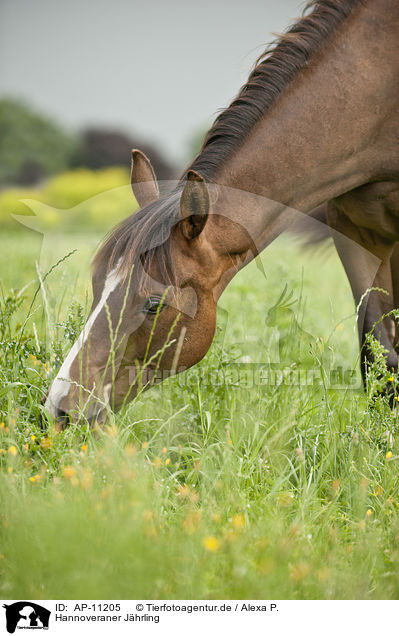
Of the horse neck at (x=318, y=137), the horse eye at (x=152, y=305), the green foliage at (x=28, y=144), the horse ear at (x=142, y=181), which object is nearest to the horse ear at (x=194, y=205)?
the horse neck at (x=318, y=137)

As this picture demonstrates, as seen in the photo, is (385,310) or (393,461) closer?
(393,461)

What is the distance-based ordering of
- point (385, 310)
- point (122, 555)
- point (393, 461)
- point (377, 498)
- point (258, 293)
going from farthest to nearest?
point (258, 293) → point (385, 310) → point (393, 461) → point (377, 498) → point (122, 555)

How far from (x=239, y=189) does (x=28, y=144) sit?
3380cm

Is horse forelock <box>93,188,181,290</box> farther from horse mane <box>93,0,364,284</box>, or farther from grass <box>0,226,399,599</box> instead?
grass <box>0,226,399,599</box>

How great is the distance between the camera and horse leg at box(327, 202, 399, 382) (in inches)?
125

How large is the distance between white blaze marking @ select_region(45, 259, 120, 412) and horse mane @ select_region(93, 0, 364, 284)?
0.06m

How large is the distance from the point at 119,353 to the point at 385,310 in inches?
68.3

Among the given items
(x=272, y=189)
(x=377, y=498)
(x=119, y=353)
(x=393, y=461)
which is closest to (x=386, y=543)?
(x=377, y=498)

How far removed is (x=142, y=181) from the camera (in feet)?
8.92

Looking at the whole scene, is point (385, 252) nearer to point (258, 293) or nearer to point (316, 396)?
point (316, 396)

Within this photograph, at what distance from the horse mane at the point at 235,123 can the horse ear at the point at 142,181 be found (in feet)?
0.65

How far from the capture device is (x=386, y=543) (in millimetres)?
2023

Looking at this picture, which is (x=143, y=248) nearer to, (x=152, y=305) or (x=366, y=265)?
(x=152, y=305)

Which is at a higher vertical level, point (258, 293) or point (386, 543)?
point (258, 293)
